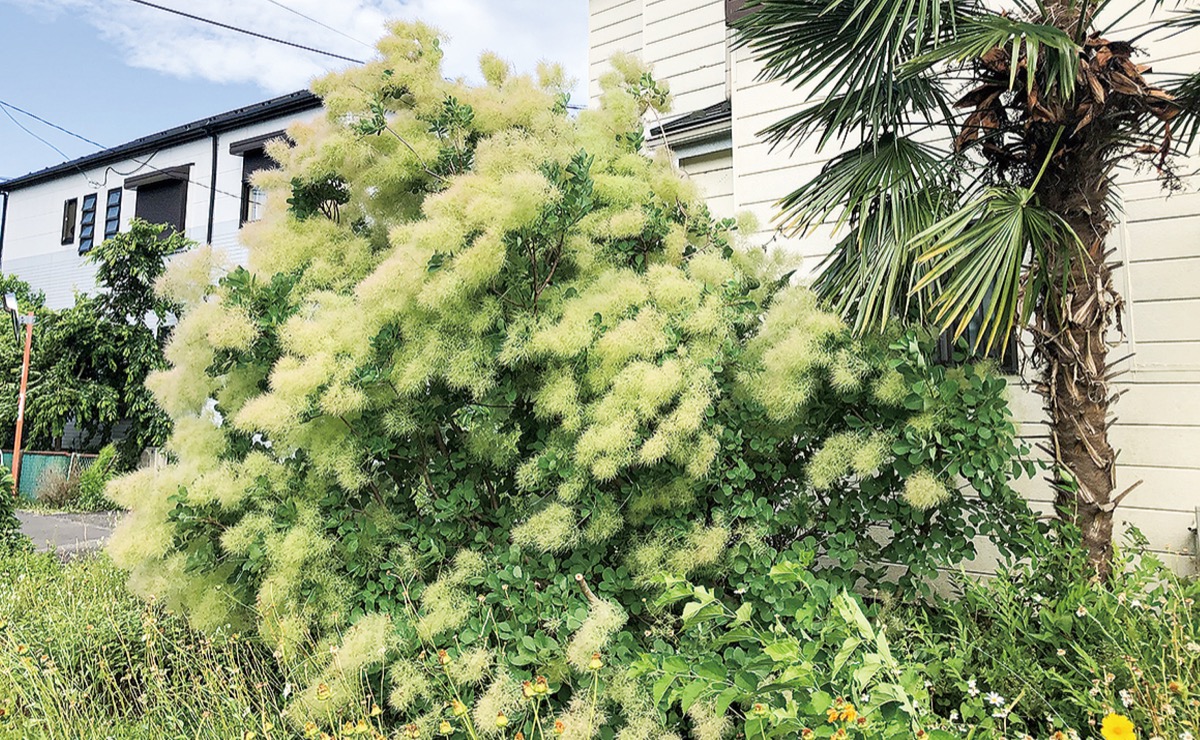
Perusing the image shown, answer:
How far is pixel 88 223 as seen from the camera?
15.4m

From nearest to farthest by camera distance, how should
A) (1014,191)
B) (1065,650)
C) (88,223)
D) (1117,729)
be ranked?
(1117,729)
(1065,650)
(1014,191)
(88,223)

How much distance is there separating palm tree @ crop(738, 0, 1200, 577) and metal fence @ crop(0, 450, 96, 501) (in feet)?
43.0

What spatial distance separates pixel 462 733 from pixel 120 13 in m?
7.98

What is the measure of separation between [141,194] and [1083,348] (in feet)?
54.1

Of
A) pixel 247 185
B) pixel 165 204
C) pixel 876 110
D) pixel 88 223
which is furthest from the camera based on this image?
pixel 88 223

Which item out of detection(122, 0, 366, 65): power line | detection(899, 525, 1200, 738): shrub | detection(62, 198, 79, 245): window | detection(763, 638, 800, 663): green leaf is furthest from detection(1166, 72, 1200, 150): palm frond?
detection(62, 198, 79, 245): window

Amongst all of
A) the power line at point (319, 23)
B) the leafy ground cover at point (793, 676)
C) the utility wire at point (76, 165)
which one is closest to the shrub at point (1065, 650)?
the leafy ground cover at point (793, 676)

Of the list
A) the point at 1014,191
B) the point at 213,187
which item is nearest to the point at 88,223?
the point at 213,187

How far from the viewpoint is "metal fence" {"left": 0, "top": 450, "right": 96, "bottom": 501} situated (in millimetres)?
12016

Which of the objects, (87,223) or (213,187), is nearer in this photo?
(213,187)

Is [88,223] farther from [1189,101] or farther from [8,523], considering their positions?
[1189,101]

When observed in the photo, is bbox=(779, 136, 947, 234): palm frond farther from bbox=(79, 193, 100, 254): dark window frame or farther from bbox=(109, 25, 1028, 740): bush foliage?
bbox=(79, 193, 100, 254): dark window frame

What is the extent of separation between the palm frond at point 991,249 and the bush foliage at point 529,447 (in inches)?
9.1

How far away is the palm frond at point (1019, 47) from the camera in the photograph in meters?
Result: 2.50
